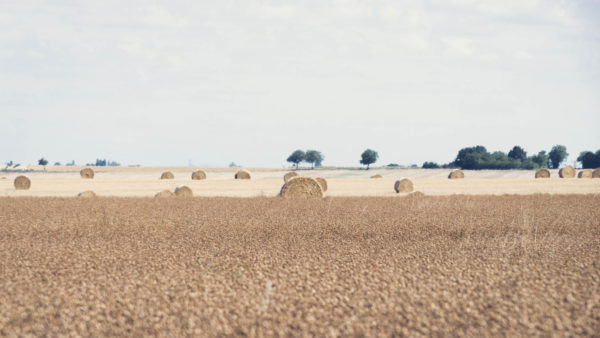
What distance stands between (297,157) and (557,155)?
177 ft

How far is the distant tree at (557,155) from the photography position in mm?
84812

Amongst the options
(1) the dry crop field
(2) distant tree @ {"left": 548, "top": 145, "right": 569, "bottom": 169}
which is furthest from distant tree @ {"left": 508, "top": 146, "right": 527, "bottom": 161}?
(1) the dry crop field

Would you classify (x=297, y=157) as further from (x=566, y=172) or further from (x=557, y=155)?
(x=566, y=172)

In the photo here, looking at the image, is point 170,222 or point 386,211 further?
point 386,211

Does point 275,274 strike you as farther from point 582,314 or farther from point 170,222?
point 170,222

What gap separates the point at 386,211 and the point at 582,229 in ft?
17.9

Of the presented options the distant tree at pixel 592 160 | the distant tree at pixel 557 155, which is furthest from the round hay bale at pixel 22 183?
the distant tree at pixel 557 155

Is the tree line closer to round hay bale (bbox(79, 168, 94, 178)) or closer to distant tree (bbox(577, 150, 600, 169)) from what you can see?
distant tree (bbox(577, 150, 600, 169))

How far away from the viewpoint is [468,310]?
5.27m

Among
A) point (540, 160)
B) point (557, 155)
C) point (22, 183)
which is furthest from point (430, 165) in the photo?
point (22, 183)

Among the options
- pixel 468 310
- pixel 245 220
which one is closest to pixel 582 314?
pixel 468 310

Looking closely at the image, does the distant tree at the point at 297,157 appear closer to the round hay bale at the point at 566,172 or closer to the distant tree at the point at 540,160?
the distant tree at the point at 540,160

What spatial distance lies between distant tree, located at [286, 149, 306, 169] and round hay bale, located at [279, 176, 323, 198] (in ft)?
304

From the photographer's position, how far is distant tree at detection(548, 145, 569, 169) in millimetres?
84812
